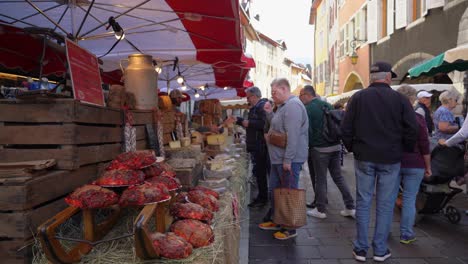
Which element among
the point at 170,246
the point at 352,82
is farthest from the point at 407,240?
the point at 352,82

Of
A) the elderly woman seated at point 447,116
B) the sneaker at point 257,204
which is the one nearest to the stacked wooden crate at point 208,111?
the sneaker at point 257,204

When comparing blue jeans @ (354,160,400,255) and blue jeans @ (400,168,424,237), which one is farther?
blue jeans @ (400,168,424,237)

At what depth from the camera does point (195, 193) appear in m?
3.00

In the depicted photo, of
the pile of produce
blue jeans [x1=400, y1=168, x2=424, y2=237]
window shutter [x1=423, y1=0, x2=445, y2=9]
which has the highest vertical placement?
window shutter [x1=423, y1=0, x2=445, y2=9]

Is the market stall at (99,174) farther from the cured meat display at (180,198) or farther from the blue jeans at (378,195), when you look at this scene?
the blue jeans at (378,195)

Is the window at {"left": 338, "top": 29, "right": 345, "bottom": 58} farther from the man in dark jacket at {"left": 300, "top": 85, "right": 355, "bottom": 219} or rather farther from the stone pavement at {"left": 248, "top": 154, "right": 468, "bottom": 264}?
the stone pavement at {"left": 248, "top": 154, "right": 468, "bottom": 264}

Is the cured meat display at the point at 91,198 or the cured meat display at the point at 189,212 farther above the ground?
the cured meat display at the point at 91,198

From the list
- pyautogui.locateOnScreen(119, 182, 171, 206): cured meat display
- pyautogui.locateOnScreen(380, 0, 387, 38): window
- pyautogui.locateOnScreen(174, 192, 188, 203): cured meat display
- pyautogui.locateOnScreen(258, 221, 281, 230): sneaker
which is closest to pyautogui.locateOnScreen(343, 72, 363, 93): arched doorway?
pyautogui.locateOnScreen(380, 0, 387, 38): window

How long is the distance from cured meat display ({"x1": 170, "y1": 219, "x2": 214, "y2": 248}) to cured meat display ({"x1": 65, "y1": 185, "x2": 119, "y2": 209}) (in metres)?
0.41

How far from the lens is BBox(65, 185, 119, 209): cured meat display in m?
2.06

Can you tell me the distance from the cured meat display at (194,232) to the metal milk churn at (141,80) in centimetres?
156

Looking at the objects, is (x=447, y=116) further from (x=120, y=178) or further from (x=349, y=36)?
(x=349, y=36)

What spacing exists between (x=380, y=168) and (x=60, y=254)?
9.80ft

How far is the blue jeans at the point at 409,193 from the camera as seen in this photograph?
14.2 feet
